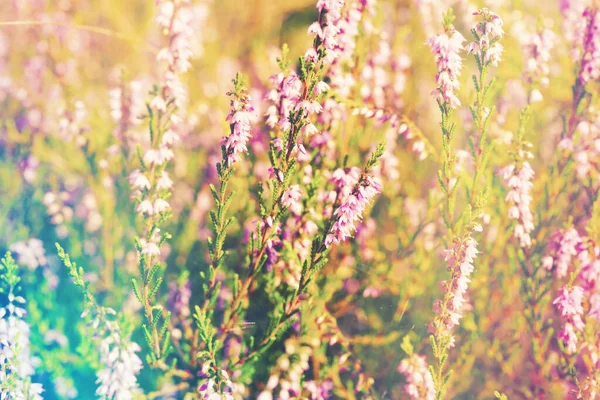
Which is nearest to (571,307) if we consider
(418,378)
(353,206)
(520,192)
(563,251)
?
(563,251)

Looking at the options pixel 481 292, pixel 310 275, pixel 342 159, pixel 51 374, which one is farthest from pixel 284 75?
pixel 51 374

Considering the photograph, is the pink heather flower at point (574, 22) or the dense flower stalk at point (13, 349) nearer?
the dense flower stalk at point (13, 349)

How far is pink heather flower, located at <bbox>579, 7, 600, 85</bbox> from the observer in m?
1.74

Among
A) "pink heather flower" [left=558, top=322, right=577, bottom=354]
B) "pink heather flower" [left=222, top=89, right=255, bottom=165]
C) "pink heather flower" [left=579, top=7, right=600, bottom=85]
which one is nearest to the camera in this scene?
"pink heather flower" [left=222, top=89, right=255, bottom=165]

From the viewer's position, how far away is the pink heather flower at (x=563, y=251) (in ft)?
5.73

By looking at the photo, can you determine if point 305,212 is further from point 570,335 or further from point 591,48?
point 591,48

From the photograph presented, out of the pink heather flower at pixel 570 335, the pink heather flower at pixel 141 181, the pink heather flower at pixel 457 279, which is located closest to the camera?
the pink heather flower at pixel 457 279

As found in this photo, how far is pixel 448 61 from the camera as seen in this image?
140cm

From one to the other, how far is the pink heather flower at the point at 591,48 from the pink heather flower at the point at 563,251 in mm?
568

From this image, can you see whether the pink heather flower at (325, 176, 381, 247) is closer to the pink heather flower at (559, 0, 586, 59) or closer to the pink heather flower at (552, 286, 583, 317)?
the pink heather flower at (552, 286, 583, 317)

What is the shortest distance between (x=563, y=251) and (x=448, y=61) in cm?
87

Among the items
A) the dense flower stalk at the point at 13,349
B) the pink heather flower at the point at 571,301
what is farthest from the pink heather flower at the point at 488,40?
the dense flower stalk at the point at 13,349

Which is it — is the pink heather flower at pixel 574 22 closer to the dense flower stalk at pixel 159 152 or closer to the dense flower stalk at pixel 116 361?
the dense flower stalk at pixel 159 152

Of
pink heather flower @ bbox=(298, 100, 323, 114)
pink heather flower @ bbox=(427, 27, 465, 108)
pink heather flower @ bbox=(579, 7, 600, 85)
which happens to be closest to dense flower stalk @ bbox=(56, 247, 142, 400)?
pink heather flower @ bbox=(298, 100, 323, 114)
